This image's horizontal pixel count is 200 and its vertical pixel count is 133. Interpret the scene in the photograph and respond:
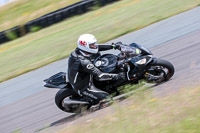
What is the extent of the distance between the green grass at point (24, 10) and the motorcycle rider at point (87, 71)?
47.1 feet

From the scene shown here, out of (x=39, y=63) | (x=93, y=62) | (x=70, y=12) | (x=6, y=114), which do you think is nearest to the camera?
(x=93, y=62)

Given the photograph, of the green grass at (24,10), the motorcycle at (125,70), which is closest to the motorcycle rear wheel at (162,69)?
the motorcycle at (125,70)

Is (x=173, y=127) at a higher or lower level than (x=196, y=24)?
higher

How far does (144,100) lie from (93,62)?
91.2 inches

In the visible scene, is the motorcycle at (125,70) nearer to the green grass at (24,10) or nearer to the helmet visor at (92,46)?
the helmet visor at (92,46)

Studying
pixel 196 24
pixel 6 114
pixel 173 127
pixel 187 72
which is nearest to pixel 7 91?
pixel 6 114

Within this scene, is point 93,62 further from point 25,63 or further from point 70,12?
point 70,12

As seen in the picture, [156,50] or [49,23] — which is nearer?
[156,50]

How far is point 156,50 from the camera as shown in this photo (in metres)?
10.0

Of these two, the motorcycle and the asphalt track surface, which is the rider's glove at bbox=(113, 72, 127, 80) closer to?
the motorcycle

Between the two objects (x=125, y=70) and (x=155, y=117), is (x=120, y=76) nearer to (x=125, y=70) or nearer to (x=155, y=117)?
(x=125, y=70)

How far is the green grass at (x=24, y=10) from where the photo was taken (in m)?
21.6

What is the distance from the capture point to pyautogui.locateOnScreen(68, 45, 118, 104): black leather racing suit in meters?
6.95

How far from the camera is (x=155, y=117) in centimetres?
468
